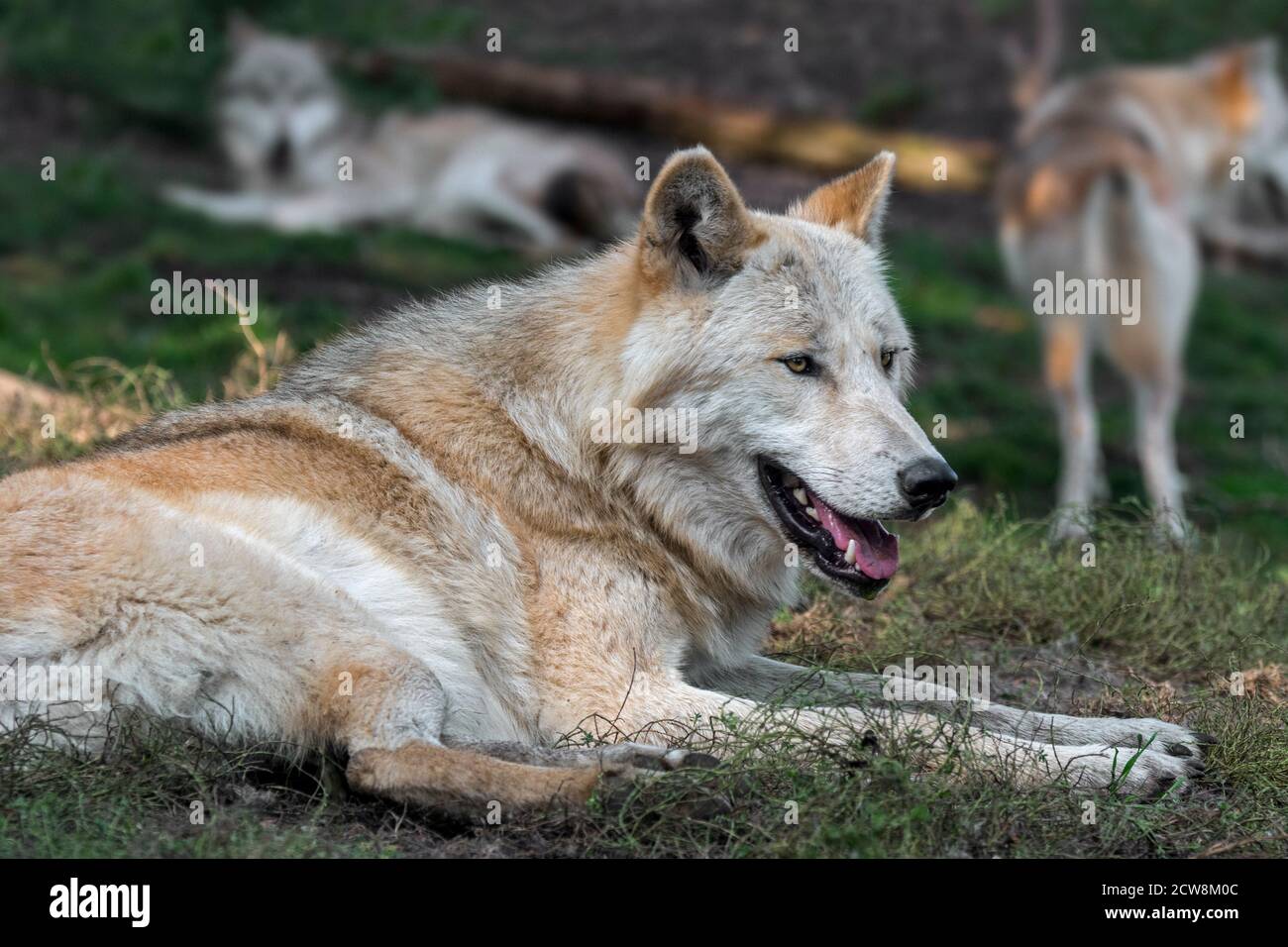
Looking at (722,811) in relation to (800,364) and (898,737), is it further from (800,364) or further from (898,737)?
(800,364)

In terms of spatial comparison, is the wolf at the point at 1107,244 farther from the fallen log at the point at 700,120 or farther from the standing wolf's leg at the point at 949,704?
the standing wolf's leg at the point at 949,704

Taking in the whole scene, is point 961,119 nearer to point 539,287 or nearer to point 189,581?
point 539,287

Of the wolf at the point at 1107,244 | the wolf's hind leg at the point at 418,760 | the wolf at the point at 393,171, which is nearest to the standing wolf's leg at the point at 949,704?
the wolf's hind leg at the point at 418,760

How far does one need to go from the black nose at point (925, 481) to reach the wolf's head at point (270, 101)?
10.7m

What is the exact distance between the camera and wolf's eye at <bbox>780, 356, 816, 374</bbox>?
412cm

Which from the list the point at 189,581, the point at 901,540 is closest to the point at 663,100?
the point at 901,540

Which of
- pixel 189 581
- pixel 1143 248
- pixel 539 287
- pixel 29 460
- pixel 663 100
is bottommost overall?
pixel 189 581

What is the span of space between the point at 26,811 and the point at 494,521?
1456 mm

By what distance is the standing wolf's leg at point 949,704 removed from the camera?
13.4 ft

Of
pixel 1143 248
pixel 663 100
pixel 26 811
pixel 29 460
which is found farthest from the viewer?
pixel 663 100

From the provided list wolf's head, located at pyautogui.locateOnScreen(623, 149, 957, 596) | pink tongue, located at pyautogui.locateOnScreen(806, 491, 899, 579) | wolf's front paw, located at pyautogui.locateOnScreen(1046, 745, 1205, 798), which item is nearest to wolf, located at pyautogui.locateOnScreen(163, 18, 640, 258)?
wolf's head, located at pyautogui.locateOnScreen(623, 149, 957, 596)

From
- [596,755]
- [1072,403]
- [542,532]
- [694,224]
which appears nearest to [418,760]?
[596,755]

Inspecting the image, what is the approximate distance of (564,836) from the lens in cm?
335

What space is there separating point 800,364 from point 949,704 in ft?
3.89
